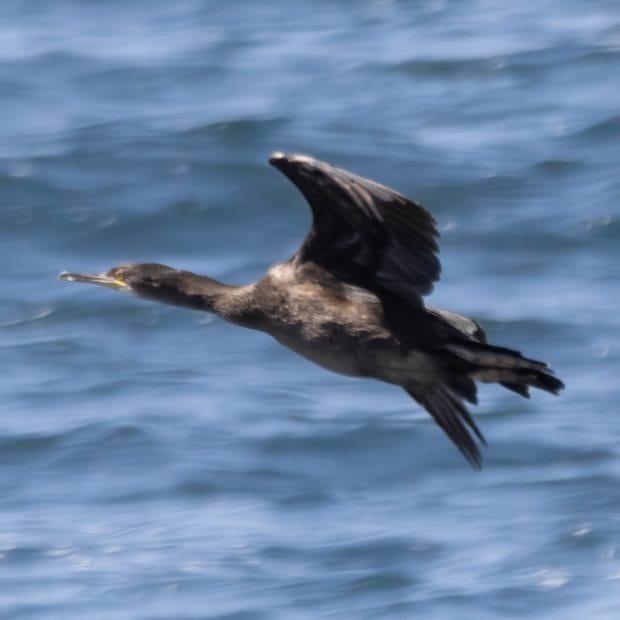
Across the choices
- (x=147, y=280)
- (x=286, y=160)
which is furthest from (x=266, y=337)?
(x=286, y=160)

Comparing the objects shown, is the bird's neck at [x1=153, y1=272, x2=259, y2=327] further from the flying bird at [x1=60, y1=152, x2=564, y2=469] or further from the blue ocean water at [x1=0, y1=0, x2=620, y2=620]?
the blue ocean water at [x1=0, y1=0, x2=620, y2=620]

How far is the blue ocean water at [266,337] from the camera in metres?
10.9

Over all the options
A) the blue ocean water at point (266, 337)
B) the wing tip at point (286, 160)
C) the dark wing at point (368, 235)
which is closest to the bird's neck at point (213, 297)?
the dark wing at point (368, 235)

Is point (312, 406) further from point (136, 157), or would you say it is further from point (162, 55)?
point (162, 55)

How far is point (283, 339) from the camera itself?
792 cm

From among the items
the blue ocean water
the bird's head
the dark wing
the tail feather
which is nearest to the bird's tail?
the tail feather

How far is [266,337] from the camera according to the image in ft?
42.9

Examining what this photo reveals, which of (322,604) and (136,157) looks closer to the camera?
(322,604)

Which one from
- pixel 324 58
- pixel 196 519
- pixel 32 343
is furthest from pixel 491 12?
pixel 196 519

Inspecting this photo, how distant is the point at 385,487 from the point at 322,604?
57.4 inches

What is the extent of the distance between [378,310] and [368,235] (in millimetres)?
269

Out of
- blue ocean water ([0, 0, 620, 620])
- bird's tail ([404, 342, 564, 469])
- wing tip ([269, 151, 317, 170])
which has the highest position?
wing tip ([269, 151, 317, 170])

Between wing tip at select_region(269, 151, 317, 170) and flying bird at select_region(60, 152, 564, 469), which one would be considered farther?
flying bird at select_region(60, 152, 564, 469)

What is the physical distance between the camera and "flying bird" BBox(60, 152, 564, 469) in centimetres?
763
